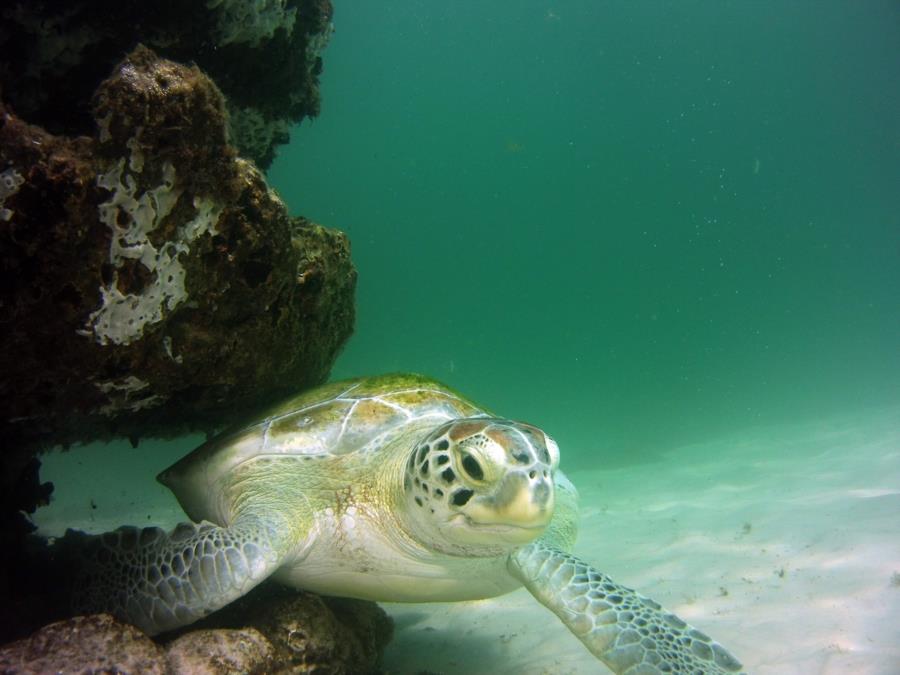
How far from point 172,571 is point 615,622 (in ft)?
7.88

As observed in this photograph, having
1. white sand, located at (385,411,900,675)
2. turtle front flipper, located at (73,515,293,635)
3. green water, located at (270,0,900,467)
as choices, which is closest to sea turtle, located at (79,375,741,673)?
turtle front flipper, located at (73,515,293,635)

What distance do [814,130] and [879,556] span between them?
8012 cm

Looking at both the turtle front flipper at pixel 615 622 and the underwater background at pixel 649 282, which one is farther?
the underwater background at pixel 649 282

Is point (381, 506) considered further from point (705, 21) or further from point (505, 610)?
point (705, 21)

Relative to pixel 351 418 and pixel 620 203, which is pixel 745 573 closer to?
pixel 351 418

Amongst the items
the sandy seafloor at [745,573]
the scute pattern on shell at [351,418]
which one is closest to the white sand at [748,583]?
the sandy seafloor at [745,573]

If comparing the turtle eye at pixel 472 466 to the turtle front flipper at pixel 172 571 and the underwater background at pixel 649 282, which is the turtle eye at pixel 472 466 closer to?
the turtle front flipper at pixel 172 571

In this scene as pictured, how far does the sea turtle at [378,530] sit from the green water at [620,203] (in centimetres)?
1566

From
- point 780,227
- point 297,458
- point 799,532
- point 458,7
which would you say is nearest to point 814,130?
point 780,227

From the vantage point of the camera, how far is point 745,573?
4.49 metres

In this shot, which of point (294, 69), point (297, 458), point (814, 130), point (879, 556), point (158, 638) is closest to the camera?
point (158, 638)

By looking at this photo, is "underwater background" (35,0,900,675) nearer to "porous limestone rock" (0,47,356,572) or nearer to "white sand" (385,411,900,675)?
"white sand" (385,411,900,675)

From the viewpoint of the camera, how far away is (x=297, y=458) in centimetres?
329

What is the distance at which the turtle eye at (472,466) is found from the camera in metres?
2.42
